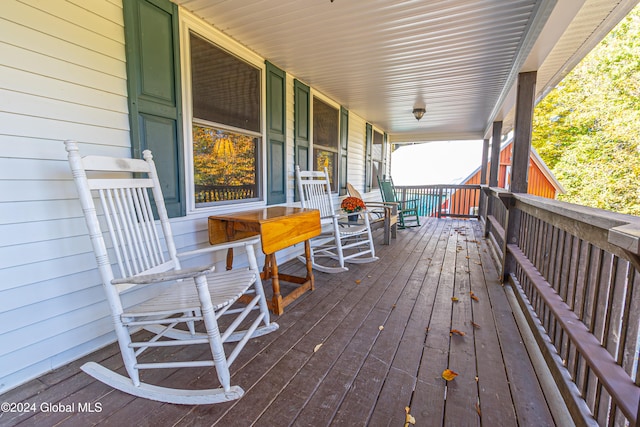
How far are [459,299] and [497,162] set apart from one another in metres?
3.68

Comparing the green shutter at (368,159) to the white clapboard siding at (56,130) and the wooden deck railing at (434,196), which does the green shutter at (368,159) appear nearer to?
the wooden deck railing at (434,196)

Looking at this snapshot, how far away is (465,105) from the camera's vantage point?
468 centimetres

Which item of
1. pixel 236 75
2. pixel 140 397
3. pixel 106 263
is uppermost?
pixel 236 75

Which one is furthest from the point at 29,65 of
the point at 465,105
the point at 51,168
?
the point at 465,105

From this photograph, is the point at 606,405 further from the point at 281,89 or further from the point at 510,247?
the point at 281,89

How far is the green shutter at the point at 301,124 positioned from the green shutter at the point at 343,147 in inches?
45.9

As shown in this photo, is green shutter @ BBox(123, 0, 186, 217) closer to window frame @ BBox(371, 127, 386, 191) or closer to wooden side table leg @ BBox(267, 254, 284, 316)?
wooden side table leg @ BBox(267, 254, 284, 316)

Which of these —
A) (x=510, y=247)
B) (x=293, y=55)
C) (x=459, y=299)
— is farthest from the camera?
(x=293, y=55)

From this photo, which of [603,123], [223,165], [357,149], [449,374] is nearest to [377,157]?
[357,149]

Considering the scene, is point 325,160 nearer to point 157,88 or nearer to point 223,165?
point 223,165

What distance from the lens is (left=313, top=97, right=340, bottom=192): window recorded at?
4.15 meters

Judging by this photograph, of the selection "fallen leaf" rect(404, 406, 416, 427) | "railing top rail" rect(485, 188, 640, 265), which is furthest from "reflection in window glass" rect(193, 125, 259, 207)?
"railing top rail" rect(485, 188, 640, 265)

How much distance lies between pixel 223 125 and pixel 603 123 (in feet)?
44.7

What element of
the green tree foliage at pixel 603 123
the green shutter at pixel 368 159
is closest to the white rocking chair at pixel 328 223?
the green shutter at pixel 368 159
